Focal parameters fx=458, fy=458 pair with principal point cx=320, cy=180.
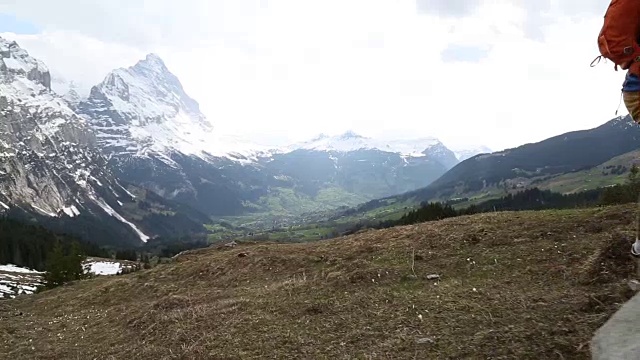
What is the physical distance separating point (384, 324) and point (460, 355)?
2.71 metres

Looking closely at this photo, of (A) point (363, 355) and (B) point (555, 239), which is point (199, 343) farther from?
(B) point (555, 239)

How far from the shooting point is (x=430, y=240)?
58.0 feet

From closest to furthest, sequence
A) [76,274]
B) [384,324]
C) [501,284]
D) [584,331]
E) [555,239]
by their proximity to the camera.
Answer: [584,331] → [384,324] → [501,284] → [555,239] → [76,274]

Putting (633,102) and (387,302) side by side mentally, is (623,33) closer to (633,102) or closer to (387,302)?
(633,102)

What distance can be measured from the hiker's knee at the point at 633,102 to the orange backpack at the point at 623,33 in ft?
1.33

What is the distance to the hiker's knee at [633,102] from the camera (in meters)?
6.69

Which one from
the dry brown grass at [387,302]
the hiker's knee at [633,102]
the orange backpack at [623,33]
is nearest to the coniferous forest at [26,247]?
the dry brown grass at [387,302]

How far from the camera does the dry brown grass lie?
30.1 feet

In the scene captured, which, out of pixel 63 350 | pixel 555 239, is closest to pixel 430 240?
pixel 555 239

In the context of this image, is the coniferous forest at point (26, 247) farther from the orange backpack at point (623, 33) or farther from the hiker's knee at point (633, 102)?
the orange backpack at point (623, 33)

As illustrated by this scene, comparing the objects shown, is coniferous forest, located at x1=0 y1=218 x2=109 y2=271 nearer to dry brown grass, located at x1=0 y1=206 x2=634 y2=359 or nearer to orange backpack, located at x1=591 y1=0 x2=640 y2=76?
dry brown grass, located at x1=0 y1=206 x2=634 y2=359

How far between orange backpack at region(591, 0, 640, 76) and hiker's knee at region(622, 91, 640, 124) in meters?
0.41

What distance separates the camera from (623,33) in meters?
6.33

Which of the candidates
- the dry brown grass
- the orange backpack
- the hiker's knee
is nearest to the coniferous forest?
the dry brown grass
